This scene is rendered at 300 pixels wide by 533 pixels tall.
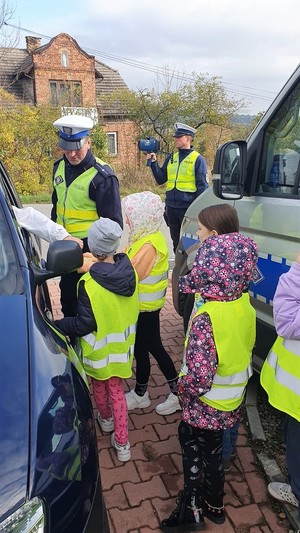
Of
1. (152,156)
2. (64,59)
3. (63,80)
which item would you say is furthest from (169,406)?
(64,59)

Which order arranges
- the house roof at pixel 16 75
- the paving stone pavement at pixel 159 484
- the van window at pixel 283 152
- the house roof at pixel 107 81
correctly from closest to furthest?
1. the paving stone pavement at pixel 159 484
2. the van window at pixel 283 152
3. the house roof at pixel 16 75
4. the house roof at pixel 107 81

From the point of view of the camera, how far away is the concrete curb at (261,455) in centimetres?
231

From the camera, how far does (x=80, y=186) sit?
10.7 ft

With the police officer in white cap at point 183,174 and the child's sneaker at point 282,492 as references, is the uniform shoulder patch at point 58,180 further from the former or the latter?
the police officer in white cap at point 183,174

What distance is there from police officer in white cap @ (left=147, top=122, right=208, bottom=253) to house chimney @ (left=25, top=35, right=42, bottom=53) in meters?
25.5

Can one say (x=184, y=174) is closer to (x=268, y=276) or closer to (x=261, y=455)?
(x=268, y=276)

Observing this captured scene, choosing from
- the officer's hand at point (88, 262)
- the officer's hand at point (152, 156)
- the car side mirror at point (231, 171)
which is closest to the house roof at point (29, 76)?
the officer's hand at point (152, 156)

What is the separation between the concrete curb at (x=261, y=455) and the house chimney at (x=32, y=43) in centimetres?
2910

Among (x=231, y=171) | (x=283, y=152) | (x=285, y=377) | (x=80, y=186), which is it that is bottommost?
(x=285, y=377)

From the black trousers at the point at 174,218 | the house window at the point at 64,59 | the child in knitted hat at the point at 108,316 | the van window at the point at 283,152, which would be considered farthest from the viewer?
the house window at the point at 64,59

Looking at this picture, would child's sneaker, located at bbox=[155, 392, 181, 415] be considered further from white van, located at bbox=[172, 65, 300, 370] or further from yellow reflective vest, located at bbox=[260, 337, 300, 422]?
yellow reflective vest, located at bbox=[260, 337, 300, 422]

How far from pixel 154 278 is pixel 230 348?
103 cm

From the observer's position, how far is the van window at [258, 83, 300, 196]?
254 cm

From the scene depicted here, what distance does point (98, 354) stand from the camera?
2521 mm
